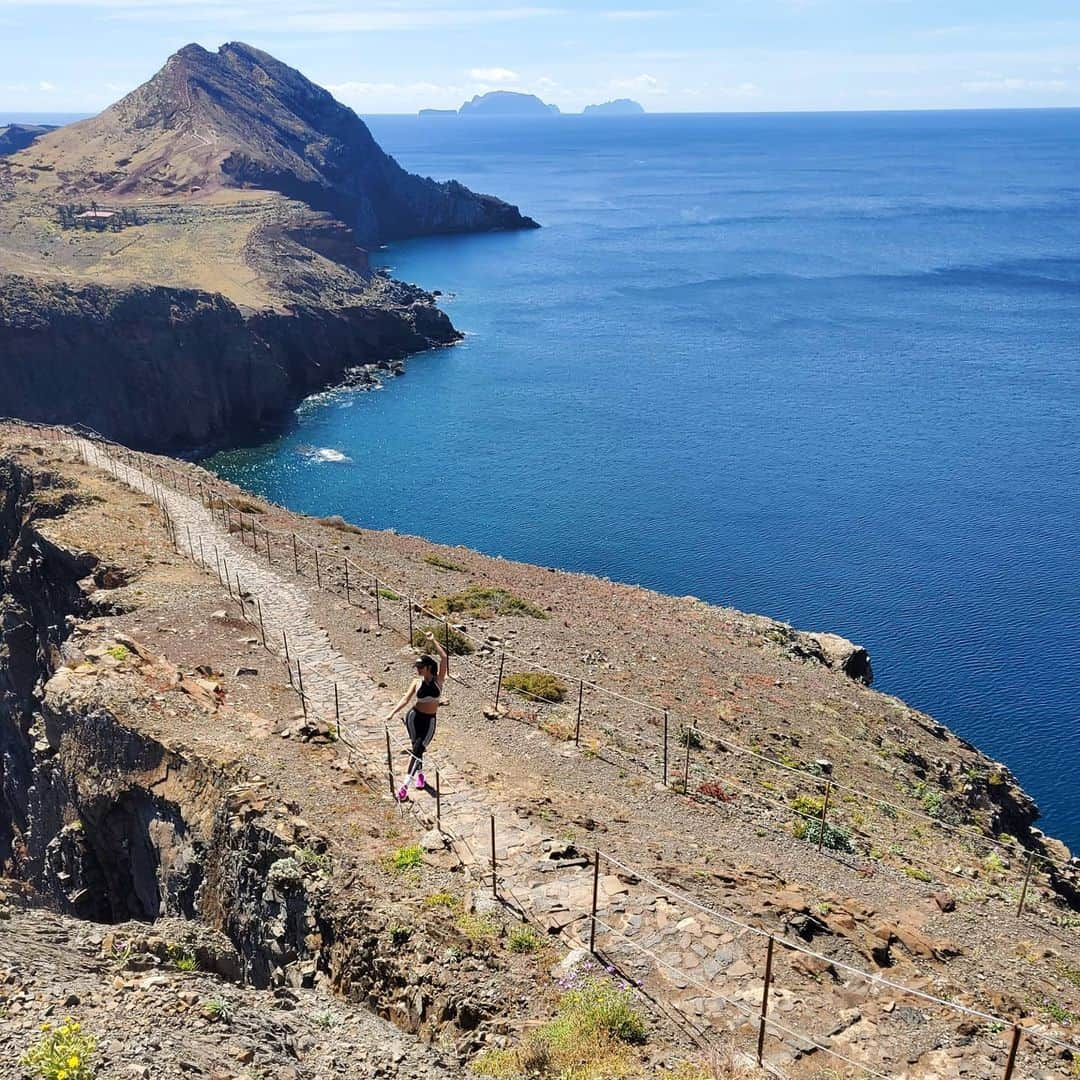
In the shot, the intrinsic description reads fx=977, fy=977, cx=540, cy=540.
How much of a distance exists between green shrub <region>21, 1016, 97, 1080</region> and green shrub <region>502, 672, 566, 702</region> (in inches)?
601

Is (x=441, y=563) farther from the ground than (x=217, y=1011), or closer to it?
closer to it

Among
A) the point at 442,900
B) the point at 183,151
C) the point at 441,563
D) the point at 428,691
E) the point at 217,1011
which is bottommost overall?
the point at 441,563

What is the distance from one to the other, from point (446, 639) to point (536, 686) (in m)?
→ 3.62

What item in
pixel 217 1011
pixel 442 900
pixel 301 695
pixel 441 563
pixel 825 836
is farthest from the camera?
pixel 441 563

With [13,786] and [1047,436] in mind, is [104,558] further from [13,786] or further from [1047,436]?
[1047,436]

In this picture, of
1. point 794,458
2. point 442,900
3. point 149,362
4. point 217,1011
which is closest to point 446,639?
point 442,900

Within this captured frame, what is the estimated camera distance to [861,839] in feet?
65.6

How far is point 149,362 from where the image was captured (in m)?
92.8

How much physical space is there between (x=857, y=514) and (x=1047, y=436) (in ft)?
82.7

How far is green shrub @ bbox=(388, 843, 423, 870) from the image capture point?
15695mm

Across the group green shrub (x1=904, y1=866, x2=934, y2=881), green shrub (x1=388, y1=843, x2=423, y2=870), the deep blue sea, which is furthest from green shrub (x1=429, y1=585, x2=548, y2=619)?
the deep blue sea

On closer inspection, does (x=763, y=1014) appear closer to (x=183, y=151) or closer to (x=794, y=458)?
(x=794, y=458)

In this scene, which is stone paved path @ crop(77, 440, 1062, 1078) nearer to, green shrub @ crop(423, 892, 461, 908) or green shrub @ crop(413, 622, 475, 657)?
green shrub @ crop(423, 892, 461, 908)

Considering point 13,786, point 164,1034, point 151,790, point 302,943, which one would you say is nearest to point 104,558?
point 13,786
